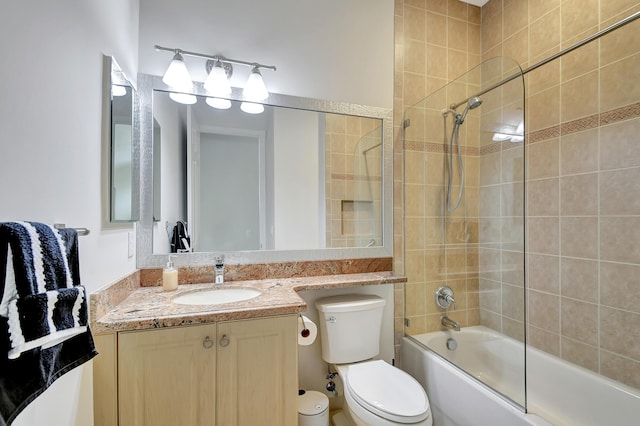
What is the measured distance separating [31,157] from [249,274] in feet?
3.59

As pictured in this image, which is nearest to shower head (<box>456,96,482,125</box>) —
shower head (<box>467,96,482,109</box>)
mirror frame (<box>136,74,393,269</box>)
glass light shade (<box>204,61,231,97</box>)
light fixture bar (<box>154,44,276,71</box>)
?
shower head (<box>467,96,482,109</box>)

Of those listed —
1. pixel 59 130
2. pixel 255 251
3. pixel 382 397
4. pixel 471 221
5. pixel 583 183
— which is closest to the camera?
pixel 59 130

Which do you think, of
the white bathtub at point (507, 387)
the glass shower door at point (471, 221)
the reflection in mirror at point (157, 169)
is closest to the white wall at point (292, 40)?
the reflection in mirror at point (157, 169)

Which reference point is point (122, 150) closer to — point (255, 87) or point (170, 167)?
point (170, 167)

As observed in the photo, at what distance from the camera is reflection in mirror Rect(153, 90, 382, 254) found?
5.12ft

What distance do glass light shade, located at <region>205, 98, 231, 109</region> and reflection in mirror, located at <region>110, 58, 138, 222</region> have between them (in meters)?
0.37

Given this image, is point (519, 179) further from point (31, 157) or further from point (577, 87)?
point (31, 157)

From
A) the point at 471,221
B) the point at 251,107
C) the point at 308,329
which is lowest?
the point at 308,329

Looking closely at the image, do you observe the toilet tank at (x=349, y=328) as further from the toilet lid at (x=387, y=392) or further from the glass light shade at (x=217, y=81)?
the glass light shade at (x=217, y=81)

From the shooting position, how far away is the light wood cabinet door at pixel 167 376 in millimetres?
1023

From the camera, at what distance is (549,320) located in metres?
1.69

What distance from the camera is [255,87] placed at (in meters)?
1.57

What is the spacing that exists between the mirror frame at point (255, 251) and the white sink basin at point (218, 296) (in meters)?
0.18

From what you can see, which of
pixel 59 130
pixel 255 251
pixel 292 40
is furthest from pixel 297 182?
pixel 59 130
